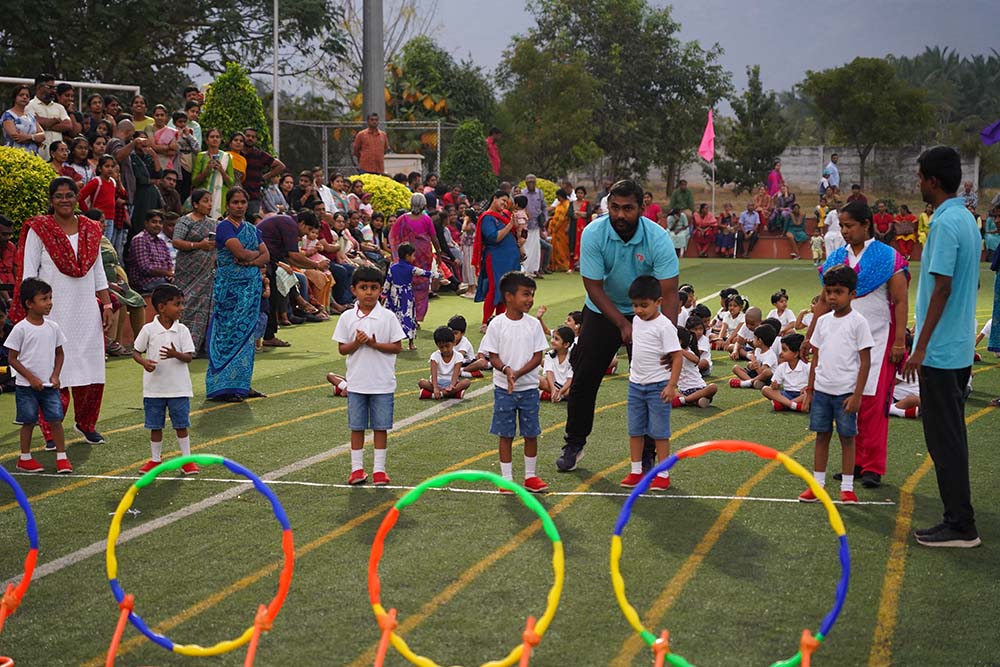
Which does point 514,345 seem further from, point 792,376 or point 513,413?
point 792,376

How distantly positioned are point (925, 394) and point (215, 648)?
4.36 m

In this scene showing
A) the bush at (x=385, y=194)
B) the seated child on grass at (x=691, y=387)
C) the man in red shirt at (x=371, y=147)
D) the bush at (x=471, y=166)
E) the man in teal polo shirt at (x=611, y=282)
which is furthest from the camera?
the bush at (x=471, y=166)

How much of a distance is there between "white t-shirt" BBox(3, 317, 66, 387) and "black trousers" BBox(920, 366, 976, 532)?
629 cm

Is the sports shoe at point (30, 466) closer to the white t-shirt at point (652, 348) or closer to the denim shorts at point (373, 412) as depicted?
the denim shorts at point (373, 412)

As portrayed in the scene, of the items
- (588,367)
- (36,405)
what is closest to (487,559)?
(588,367)

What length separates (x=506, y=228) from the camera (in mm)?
18047

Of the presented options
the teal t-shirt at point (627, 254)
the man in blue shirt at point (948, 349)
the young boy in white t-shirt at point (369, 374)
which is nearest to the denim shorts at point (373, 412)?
the young boy in white t-shirt at point (369, 374)

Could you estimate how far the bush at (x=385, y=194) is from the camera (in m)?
25.9

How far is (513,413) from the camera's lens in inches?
355

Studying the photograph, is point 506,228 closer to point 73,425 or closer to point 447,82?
point 73,425

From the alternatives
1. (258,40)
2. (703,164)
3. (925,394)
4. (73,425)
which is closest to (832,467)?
(925,394)

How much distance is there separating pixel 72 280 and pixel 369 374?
2959 mm

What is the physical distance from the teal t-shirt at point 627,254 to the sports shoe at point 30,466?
13.9 feet

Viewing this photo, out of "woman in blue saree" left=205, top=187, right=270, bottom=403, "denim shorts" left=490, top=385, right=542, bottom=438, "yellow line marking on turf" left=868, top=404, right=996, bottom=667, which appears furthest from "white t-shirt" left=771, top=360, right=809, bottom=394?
"woman in blue saree" left=205, top=187, right=270, bottom=403
